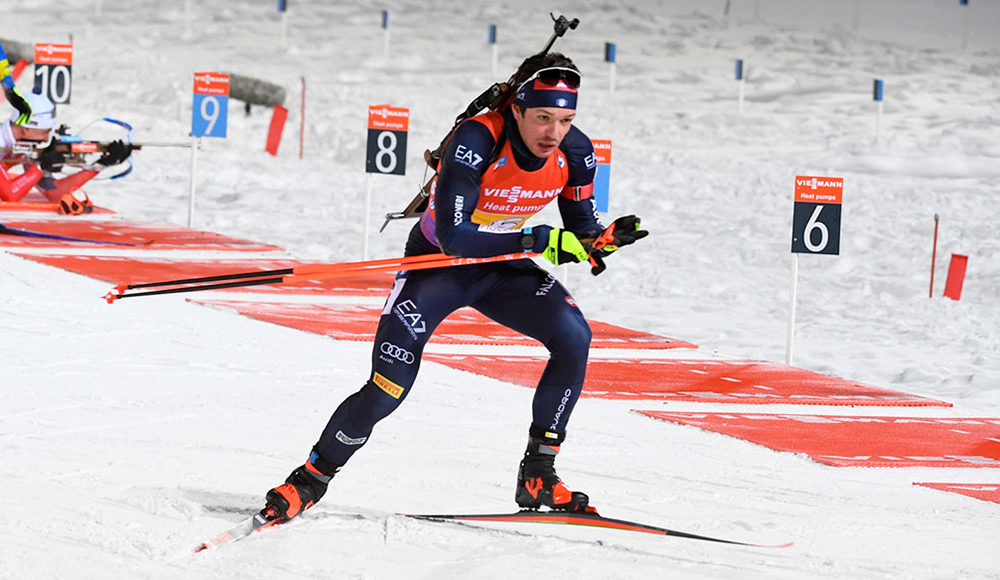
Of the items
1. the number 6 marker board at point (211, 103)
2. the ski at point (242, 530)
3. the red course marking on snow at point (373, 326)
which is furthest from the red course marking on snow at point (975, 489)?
the number 6 marker board at point (211, 103)

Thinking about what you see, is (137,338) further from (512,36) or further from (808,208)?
(512,36)

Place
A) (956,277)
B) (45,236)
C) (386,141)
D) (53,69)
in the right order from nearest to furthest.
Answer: (956,277) → (386,141) → (45,236) → (53,69)

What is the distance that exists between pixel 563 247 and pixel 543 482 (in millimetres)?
854

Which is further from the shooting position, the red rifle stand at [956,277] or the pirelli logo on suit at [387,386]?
the red rifle stand at [956,277]

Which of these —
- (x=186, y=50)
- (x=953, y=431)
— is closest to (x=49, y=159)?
(x=953, y=431)

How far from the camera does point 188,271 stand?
33.9 feet

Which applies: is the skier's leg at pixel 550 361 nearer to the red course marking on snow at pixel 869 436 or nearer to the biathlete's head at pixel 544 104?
the biathlete's head at pixel 544 104

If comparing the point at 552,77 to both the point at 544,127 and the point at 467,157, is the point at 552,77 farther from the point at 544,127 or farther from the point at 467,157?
the point at 467,157

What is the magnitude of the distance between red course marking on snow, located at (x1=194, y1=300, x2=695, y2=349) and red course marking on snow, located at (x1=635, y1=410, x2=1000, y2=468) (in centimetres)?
185

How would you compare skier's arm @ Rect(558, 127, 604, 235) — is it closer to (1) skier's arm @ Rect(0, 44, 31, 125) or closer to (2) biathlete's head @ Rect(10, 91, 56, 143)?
(1) skier's arm @ Rect(0, 44, 31, 125)

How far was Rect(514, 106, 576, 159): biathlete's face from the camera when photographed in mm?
4496

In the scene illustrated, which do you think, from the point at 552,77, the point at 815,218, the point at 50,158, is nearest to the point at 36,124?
the point at 50,158

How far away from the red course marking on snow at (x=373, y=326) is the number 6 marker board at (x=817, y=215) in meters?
0.98

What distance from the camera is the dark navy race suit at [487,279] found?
4.47 metres
